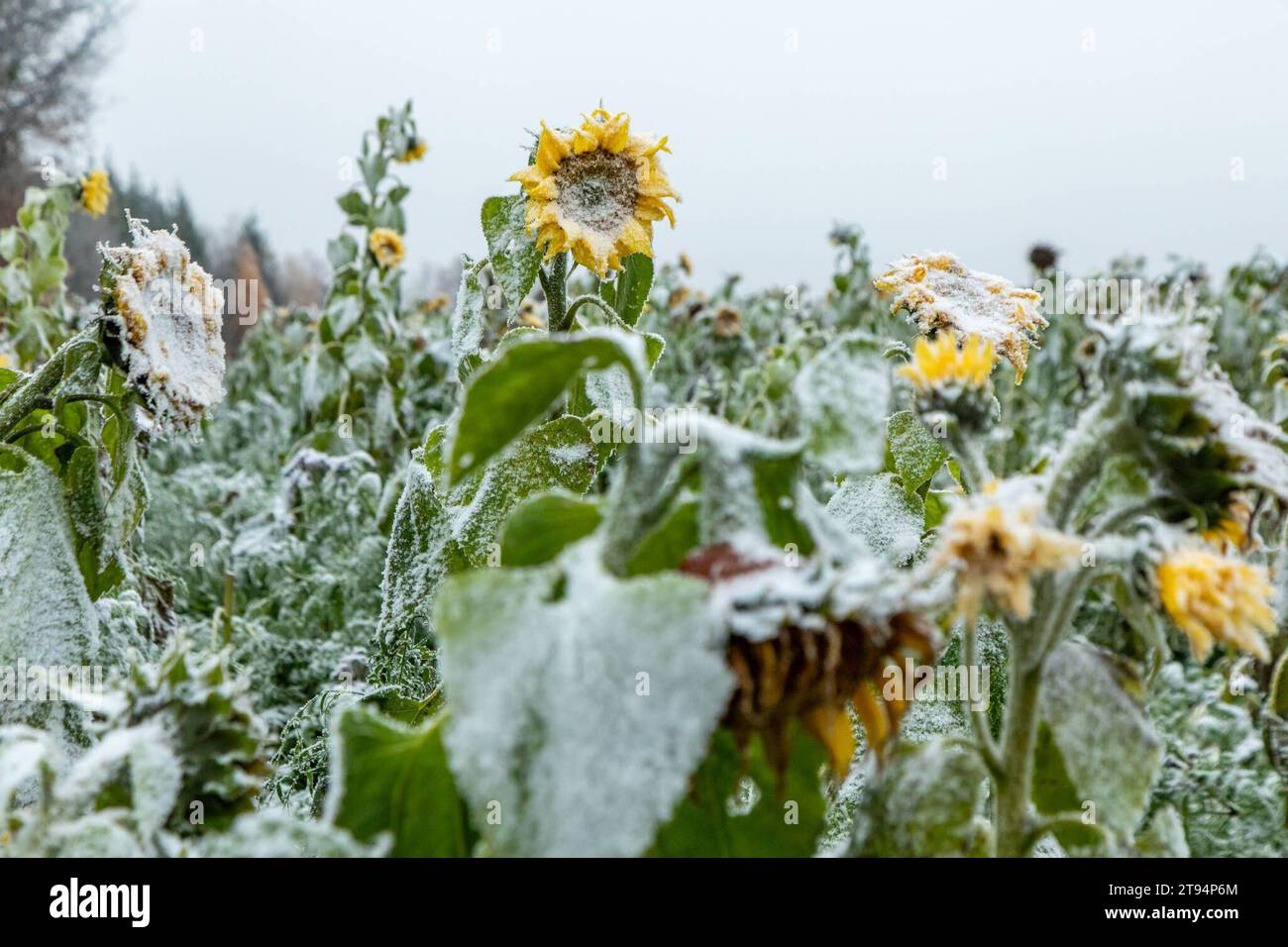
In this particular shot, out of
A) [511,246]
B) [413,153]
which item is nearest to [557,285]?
[511,246]

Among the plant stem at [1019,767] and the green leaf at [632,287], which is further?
the green leaf at [632,287]

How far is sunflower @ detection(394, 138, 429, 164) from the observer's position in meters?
3.39

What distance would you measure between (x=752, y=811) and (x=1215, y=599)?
0.75 ft

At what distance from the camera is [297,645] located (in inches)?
79.1

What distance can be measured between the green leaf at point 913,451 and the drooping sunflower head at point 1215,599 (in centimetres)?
40

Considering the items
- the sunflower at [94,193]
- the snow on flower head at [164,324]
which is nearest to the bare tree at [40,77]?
the sunflower at [94,193]

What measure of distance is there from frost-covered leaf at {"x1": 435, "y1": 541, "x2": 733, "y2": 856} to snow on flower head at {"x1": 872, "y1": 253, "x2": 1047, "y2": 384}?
618 mm

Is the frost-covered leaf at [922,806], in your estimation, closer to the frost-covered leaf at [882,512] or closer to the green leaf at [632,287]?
the frost-covered leaf at [882,512]

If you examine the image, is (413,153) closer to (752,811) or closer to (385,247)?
(385,247)

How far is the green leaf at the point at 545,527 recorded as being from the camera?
0.51m

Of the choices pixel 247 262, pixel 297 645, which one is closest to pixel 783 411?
pixel 297 645

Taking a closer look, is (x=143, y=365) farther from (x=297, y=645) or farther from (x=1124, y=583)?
(x=297, y=645)

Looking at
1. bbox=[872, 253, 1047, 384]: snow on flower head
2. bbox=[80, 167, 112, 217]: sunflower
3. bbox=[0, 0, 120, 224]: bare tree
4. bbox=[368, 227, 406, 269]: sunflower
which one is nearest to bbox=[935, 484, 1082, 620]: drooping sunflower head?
bbox=[872, 253, 1047, 384]: snow on flower head
